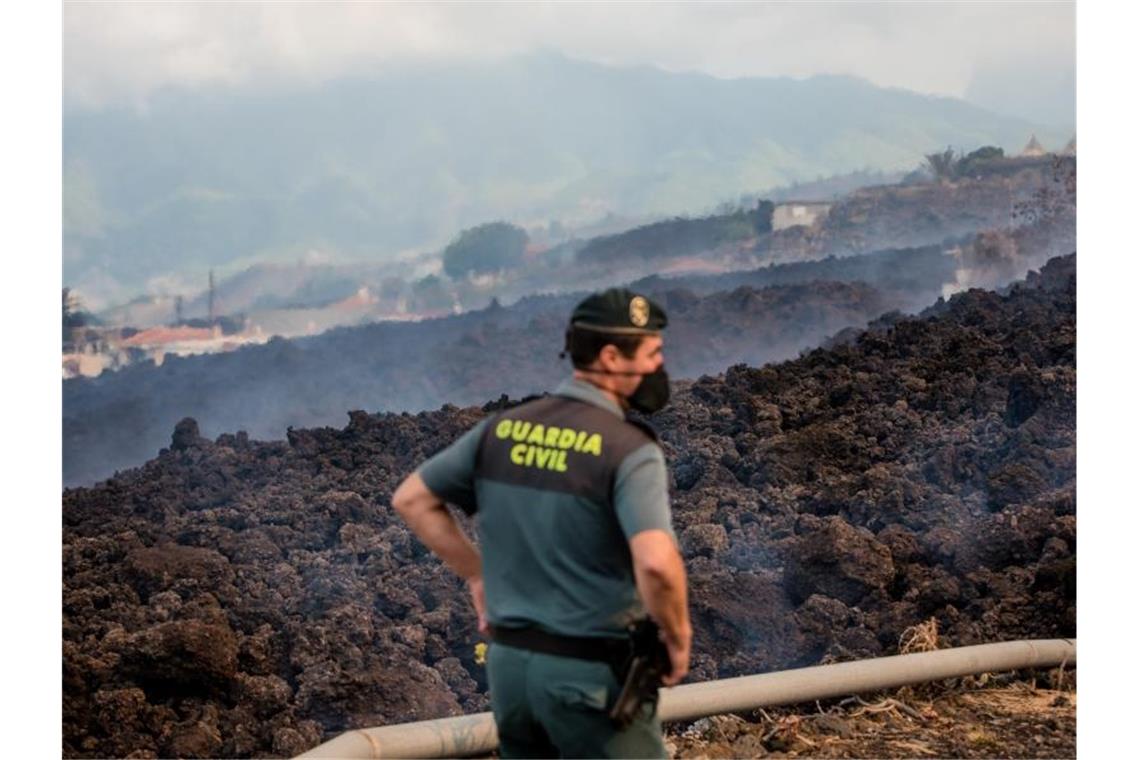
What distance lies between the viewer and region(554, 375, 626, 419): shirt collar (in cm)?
517

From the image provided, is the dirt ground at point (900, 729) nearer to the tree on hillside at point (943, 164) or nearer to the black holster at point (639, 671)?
the black holster at point (639, 671)

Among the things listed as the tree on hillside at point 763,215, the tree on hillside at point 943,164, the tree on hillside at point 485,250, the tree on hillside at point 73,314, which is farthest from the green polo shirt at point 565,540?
the tree on hillside at point 943,164

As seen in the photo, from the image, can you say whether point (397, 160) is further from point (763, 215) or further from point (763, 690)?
point (763, 690)

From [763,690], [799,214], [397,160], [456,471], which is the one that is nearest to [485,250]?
[397,160]

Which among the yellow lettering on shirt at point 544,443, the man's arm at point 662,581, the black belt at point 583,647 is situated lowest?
the black belt at point 583,647

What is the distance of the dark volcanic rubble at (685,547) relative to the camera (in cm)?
905

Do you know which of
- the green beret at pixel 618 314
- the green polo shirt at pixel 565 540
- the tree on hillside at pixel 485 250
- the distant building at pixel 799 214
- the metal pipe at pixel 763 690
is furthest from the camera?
the distant building at pixel 799 214

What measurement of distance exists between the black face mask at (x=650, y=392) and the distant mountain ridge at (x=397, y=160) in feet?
39.1

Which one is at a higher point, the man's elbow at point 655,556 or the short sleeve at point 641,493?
the short sleeve at point 641,493

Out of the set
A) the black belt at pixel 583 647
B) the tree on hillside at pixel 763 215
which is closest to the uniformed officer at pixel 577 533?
the black belt at pixel 583 647

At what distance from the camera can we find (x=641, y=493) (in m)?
4.91

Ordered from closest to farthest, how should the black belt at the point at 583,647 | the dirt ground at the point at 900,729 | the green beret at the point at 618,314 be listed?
1. the black belt at the point at 583,647
2. the green beret at the point at 618,314
3. the dirt ground at the point at 900,729

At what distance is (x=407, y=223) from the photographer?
17859 millimetres

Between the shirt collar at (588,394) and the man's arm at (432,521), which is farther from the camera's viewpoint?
the man's arm at (432,521)
